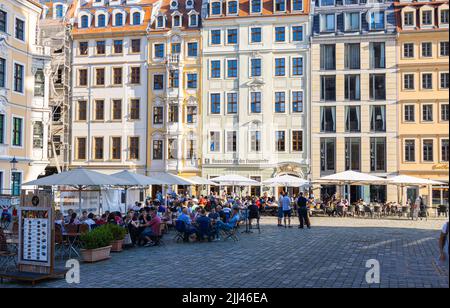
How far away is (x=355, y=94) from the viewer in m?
41.0

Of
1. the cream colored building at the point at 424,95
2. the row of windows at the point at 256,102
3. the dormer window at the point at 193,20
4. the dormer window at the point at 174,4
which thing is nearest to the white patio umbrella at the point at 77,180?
the row of windows at the point at 256,102

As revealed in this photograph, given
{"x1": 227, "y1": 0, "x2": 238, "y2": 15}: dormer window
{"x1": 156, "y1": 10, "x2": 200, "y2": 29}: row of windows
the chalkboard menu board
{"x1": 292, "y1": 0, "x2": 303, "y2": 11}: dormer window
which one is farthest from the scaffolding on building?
the chalkboard menu board

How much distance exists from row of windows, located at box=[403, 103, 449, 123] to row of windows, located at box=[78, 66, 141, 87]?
2166cm

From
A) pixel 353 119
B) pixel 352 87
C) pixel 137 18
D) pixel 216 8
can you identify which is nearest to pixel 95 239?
pixel 353 119

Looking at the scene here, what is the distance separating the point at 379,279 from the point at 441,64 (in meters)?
32.3

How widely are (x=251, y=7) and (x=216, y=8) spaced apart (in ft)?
9.85

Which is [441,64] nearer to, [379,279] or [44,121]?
[44,121]

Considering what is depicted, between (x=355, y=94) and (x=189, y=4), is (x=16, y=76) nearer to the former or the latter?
(x=189, y=4)

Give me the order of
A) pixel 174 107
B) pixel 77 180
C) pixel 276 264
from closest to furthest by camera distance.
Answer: pixel 276 264
pixel 77 180
pixel 174 107

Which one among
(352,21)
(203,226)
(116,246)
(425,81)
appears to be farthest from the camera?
(352,21)

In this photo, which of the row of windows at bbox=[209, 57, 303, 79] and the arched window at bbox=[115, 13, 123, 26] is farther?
the arched window at bbox=[115, 13, 123, 26]

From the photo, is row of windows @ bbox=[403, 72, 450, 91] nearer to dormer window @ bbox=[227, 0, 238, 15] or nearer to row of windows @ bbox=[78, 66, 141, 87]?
dormer window @ bbox=[227, 0, 238, 15]

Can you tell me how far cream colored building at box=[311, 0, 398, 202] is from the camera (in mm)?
40031

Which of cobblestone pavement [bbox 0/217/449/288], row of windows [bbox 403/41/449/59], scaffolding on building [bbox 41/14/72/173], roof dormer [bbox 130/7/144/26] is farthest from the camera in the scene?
roof dormer [bbox 130/7/144/26]
